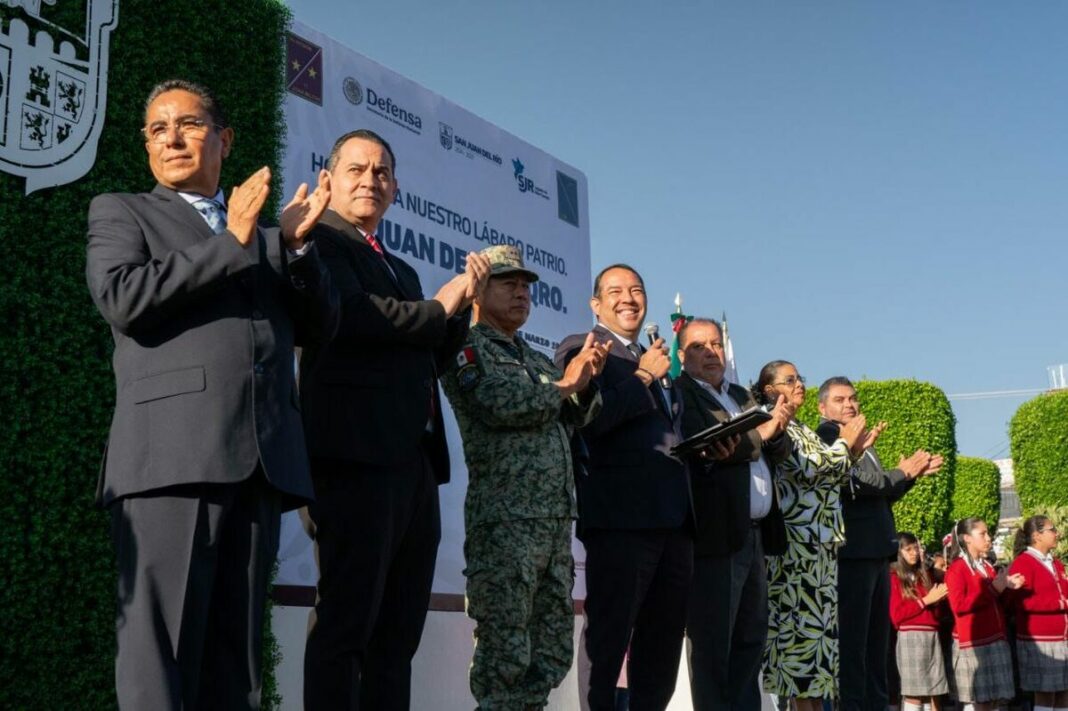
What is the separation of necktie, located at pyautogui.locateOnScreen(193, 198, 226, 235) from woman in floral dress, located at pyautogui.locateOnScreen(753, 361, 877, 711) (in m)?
3.20

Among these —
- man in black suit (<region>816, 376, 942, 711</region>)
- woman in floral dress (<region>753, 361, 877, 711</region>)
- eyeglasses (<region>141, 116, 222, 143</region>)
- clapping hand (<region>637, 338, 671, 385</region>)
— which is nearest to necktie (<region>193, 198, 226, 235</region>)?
eyeglasses (<region>141, 116, 222, 143</region>)

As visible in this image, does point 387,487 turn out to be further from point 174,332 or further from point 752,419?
point 752,419

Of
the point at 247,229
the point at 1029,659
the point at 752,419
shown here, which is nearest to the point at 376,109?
the point at 752,419

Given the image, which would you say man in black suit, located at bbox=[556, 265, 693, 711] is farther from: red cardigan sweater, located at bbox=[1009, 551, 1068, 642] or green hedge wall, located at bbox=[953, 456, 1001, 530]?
green hedge wall, located at bbox=[953, 456, 1001, 530]

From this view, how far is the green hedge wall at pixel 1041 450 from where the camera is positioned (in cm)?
2080

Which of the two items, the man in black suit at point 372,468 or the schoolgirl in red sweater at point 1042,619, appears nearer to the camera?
the man in black suit at point 372,468

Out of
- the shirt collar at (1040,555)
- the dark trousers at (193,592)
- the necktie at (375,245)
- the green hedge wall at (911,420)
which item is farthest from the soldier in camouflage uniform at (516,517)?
the green hedge wall at (911,420)

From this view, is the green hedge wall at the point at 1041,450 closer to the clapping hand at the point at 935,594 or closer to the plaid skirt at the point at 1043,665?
the clapping hand at the point at 935,594

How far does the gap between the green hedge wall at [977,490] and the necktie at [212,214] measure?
70.8 ft

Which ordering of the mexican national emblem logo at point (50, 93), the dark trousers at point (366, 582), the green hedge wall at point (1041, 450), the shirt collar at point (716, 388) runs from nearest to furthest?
the dark trousers at point (366, 582), the mexican national emblem logo at point (50, 93), the shirt collar at point (716, 388), the green hedge wall at point (1041, 450)

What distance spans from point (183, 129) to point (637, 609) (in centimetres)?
232

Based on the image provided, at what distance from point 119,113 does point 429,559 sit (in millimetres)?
1836

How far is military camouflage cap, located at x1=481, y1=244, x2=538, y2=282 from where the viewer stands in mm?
4008

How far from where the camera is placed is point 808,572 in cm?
540
